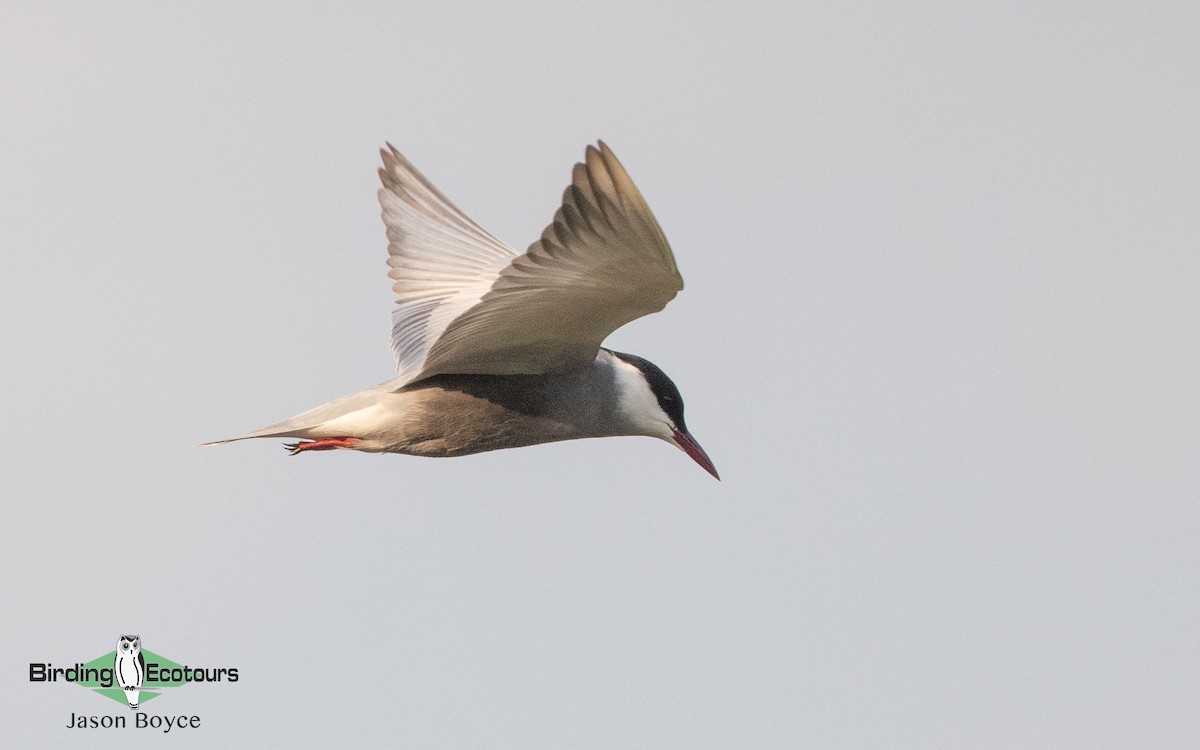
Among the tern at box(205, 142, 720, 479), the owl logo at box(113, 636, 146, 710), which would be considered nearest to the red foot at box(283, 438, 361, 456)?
the tern at box(205, 142, 720, 479)

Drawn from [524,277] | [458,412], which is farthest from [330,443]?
[524,277]

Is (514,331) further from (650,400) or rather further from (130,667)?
(130,667)

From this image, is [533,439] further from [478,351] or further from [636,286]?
A: [636,286]

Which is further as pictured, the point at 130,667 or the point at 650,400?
the point at 130,667

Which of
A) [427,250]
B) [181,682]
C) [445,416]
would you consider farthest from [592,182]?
[181,682]

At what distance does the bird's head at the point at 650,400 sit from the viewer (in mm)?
8906

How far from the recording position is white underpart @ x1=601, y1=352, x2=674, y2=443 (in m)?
8.88

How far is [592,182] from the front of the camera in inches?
257

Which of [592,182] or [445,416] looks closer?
[592,182]

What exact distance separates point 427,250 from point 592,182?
376 cm

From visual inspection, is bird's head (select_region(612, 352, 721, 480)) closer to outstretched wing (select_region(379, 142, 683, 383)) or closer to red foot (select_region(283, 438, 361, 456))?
outstretched wing (select_region(379, 142, 683, 383))

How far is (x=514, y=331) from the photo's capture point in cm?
797

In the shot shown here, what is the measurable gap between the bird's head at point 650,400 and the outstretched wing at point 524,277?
408mm

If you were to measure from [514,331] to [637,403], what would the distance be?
48.2 inches
